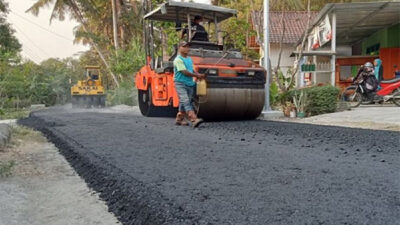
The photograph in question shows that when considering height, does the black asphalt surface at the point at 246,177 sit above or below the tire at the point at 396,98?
below

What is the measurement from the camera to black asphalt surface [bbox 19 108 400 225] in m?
1.96

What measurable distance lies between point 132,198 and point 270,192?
31.9 inches

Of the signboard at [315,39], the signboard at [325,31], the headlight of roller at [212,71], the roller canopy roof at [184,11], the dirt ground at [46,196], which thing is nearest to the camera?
the dirt ground at [46,196]

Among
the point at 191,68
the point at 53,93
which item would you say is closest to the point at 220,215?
the point at 191,68

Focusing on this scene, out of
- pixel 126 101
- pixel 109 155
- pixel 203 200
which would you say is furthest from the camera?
pixel 126 101

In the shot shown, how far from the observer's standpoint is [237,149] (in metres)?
Answer: 3.89

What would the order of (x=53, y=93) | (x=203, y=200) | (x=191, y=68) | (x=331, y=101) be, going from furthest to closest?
(x=53, y=93), (x=331, y=101), (x=191, y=68), (x=203, y=200)

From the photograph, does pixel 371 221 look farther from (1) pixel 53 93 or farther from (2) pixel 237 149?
(1) pixel 53 93

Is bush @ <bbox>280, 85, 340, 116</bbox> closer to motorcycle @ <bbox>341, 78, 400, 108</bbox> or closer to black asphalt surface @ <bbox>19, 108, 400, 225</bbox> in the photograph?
motorcycle @ <bbox>341, 78, 400, 108</bbox>

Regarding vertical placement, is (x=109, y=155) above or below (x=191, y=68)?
below

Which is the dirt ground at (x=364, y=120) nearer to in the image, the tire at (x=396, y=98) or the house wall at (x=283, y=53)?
the tire at (x=396, y=98)

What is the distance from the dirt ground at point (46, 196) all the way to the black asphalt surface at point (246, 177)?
4.2 inches

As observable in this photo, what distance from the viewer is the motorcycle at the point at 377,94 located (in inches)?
Answer: 380

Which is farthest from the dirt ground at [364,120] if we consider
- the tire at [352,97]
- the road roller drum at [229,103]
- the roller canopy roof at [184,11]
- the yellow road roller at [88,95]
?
A: the yellow road roller at [88,95]
